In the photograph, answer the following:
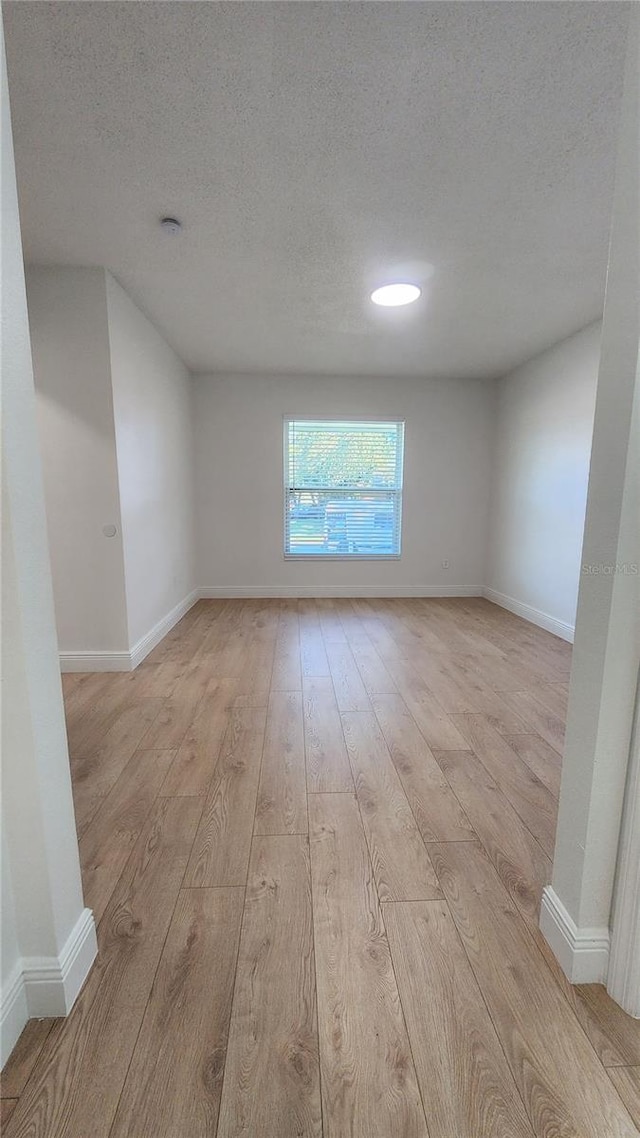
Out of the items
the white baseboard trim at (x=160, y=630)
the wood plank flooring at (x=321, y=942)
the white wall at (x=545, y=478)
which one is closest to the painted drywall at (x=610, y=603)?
the wood plank flooring at (x=321, y=942)

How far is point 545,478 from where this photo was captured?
378 cm

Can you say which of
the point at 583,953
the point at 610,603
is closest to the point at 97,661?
the point at 583,953

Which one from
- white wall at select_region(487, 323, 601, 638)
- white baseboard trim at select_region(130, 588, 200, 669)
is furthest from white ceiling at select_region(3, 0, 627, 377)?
white baseboard trim at select_region(130, 588, 200, 669)

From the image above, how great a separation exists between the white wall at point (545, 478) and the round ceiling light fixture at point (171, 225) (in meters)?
2.83

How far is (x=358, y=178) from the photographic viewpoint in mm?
1711

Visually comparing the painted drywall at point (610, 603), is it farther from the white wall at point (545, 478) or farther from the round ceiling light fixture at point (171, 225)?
the white wall at point (545, 478)

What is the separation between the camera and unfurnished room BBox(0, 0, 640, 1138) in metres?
0.84

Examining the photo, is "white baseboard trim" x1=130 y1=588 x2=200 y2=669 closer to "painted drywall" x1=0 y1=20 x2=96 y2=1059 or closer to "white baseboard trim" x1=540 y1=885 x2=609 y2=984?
"painted drywall" x1=0 y1=20 x2=96 y2=1059

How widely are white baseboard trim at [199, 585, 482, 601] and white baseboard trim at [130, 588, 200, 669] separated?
26cm

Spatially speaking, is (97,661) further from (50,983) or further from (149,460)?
(50,983)

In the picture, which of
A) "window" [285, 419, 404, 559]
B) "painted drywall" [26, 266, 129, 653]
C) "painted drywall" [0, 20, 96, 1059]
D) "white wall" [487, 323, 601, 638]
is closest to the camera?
"painted drywall" [0, 20, 96, 1059]

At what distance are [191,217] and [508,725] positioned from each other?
288cm

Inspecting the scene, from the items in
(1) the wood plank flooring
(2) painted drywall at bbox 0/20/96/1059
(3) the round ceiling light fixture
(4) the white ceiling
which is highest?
(4) the white ceiling

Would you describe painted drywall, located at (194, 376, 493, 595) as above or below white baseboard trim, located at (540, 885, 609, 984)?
above
